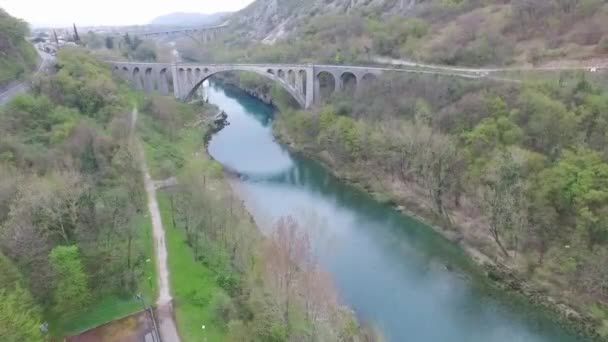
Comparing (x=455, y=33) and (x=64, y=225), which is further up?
(x=455, y=33)

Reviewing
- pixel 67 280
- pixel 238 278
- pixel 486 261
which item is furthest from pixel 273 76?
pixel 67 280

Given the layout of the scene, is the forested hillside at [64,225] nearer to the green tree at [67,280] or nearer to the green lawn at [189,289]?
the green tree at [67,280]

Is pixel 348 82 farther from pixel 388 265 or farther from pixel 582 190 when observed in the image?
pixel 582 190

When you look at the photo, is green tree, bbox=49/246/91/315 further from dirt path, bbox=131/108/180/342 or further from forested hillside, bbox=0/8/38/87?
forested hillside, bbox=0/8/38/87

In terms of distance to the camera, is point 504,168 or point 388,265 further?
point 388,265

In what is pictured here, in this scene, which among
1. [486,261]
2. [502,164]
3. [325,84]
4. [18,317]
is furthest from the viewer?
[325,84]

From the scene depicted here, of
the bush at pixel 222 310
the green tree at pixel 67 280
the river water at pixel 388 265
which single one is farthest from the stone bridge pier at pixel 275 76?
the green tree at pixel 67 280
